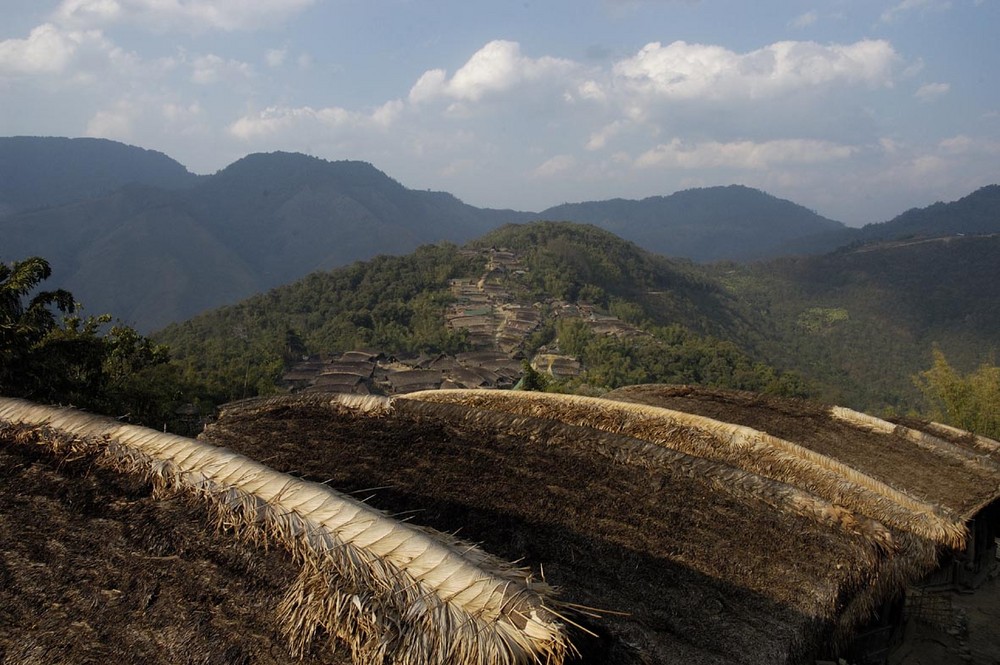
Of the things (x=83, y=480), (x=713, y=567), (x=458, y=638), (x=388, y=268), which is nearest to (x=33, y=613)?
(x=83, y=480)

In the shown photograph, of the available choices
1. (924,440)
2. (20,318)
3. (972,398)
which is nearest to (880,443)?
(924,440)

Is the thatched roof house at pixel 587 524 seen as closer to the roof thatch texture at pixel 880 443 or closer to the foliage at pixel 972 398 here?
the roof thatch texture at pixel 880 443

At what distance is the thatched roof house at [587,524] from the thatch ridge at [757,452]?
0.02m

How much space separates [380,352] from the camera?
3272cm

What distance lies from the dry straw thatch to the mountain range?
83.5 meters

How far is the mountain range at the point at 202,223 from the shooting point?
3962 inches

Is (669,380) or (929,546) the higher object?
(929,546)

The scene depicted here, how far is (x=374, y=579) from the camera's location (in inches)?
91.6

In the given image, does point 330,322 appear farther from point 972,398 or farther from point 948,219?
point 948,219

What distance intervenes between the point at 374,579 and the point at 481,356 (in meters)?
A: 29.9

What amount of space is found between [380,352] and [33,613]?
30.7 m

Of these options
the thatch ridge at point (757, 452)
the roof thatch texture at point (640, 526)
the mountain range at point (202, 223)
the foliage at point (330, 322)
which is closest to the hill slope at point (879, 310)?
the foliage at point (330, 322)

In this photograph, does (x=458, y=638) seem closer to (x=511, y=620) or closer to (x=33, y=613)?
(x=511, y=620)

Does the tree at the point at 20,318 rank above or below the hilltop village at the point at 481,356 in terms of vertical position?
above
